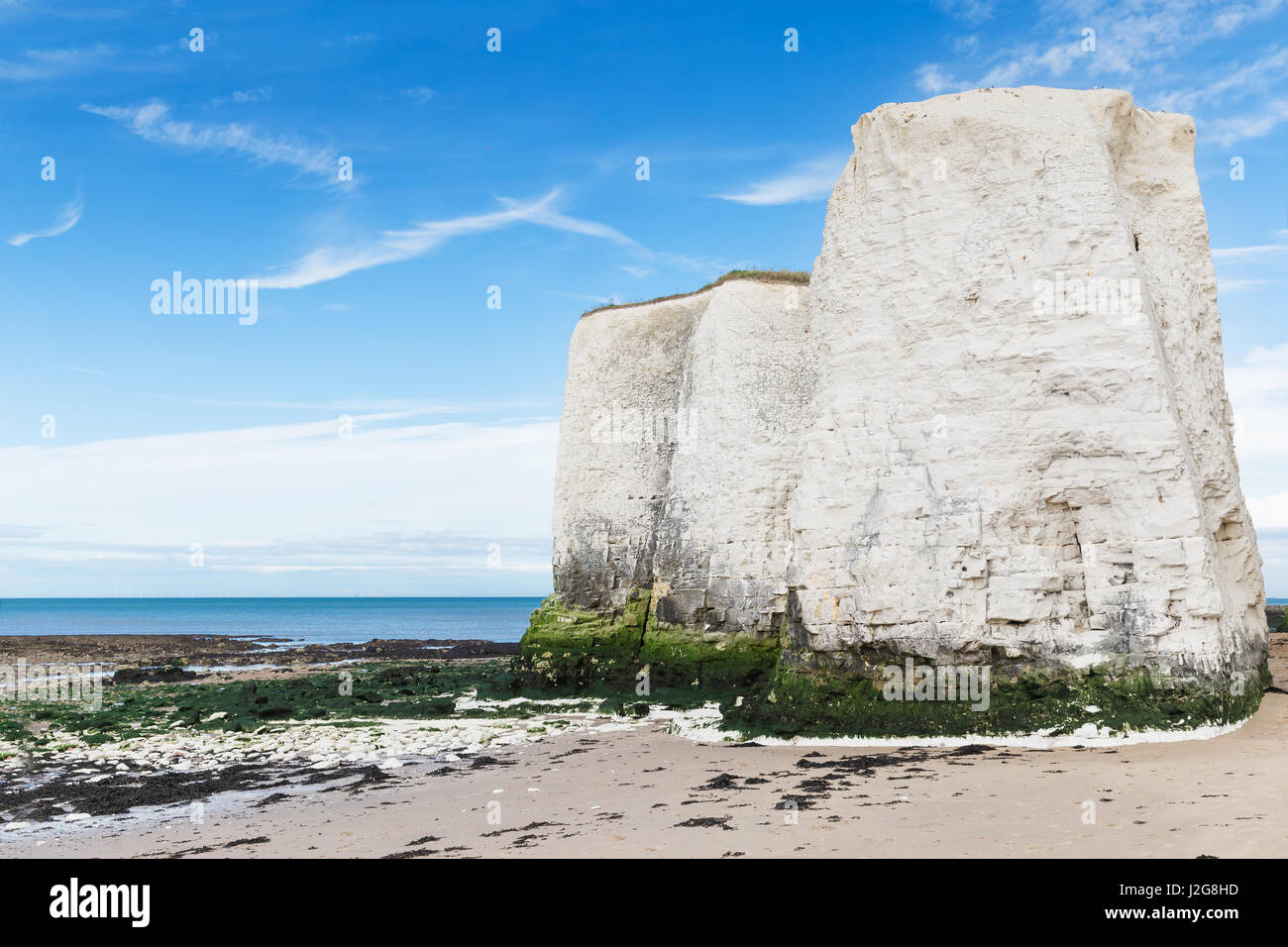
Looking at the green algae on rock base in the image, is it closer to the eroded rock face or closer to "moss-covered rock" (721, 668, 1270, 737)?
"moss-covered rock" (721, 668, 1270, 737)

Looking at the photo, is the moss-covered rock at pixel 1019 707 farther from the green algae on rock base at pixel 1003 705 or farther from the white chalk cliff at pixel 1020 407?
the white chalk cliff at pixel 1020 407

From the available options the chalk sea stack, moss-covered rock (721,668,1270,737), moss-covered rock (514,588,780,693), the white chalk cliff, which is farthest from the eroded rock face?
moss-covered rock (721,668,1270,737)

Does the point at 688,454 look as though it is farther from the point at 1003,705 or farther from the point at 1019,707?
the point at 1019,707

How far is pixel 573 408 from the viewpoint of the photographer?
88.2 feet

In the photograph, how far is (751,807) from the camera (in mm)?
9500

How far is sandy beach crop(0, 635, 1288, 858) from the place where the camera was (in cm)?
775

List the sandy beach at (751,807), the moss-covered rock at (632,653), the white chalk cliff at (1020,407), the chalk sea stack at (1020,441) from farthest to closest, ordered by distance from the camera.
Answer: the moss-covered rock at (632,653) < the white chalk cliff at (1020,407) < the chalk sea stack at (1020,441) < the sandy beach at (751,807)

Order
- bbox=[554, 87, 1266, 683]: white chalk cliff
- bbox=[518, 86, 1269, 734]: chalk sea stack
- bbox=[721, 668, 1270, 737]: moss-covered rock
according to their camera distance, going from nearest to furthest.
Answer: bbox=[721, 668, 1270, 737]: moss-covered rock < bbox=[518, 86, 1269, 734]: chalk sea stack < bbox=[554, 87, 1266, 683]: white chalk cliff

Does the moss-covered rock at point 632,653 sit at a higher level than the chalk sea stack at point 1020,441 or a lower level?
lower

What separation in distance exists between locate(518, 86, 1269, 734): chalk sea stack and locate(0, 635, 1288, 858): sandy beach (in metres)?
1.10

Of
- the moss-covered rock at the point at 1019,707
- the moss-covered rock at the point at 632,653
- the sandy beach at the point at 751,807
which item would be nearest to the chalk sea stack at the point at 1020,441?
the moss-covered rock at the point at 1019,707

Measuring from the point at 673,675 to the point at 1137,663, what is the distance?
11514 millimetres

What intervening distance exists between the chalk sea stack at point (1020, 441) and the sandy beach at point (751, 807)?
1101 millimetres

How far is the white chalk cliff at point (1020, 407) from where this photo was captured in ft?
40.5
